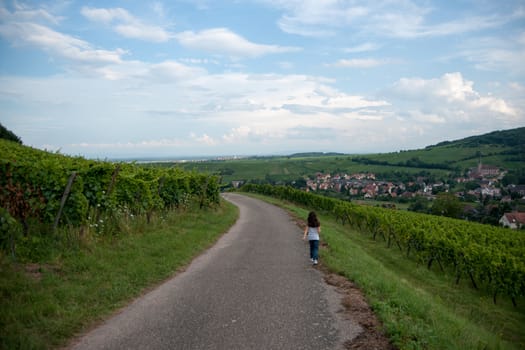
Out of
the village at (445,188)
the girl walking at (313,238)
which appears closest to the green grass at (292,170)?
the village at (445,188)

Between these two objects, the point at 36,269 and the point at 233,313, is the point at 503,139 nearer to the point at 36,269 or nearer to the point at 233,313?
the point at 233,313

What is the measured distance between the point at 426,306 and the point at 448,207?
53.0 metres

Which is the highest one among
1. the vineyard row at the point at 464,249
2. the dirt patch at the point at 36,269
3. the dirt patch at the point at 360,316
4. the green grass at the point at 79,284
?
the dirt patch at the point at 36,269

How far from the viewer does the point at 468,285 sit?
16.9 m

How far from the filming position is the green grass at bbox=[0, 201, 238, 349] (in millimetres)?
5344

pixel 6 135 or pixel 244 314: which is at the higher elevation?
pixel 6 135

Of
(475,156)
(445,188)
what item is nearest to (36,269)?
(445,188)

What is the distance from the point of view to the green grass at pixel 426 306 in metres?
5.67

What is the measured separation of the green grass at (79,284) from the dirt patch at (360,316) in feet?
13.5

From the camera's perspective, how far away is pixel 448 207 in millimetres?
54344

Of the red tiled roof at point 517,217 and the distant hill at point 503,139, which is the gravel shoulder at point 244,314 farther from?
the distant hill at point 503,139

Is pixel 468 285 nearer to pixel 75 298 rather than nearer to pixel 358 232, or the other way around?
pixel 358 232

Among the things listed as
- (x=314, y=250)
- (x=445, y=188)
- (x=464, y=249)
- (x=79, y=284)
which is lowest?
(x=445, y=188)

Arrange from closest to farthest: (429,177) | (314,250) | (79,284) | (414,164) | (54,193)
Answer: (79,284) < (54,193) < (314,250) < (429,177) < (414,164)
